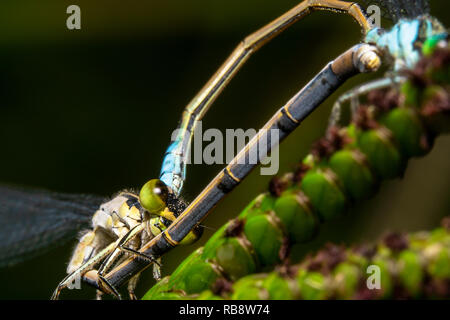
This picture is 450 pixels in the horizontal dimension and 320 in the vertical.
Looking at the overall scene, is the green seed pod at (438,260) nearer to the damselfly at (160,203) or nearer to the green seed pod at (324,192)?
the green seed pod at (324,192)

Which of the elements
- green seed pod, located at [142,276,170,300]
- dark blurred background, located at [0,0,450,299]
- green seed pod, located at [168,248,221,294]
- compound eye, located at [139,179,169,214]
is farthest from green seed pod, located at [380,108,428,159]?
dark blurred background, located at [0,0,450,299]

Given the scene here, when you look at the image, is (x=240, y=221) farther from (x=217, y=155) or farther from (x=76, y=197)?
(x=217, y=155)

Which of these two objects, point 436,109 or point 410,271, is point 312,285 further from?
point 436,109


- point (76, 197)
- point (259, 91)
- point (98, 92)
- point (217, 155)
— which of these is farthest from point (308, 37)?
point (76, 197)

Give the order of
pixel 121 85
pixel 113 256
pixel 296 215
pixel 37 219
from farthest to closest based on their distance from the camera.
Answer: pixel 121 85, pixel 37 219, pixel 113 256, pixel 296 215

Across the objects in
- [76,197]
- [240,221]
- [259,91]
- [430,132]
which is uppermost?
[259,91]

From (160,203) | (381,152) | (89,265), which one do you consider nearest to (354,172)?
(381,152)
